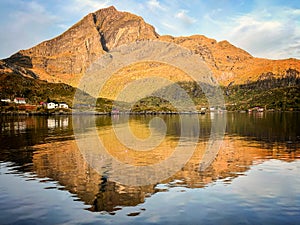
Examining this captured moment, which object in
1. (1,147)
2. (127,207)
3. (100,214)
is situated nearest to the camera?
(100,214)

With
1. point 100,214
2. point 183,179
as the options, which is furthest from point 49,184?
point 183,179

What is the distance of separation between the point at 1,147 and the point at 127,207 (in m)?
43.7

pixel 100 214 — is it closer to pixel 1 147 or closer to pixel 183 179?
pixel 183 179

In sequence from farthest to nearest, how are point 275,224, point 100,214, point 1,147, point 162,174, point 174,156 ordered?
point 1,147 → point 174,156 → point 162,174 → point 100,214 → point 275,224

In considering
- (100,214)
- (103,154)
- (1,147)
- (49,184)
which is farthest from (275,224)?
(1,147)

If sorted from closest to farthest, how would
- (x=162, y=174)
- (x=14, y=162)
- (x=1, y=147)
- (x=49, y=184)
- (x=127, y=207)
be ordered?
(x=127, y=207) < (x=49, y=184) < (x=162, y=174) < (x=14, y=162) < (x=1, y=147)

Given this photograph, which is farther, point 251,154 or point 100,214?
point 251,154

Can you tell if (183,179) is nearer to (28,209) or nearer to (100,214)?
(100,214)

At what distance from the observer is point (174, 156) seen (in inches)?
1925

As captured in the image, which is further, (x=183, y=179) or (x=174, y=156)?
(x=174, y=156)

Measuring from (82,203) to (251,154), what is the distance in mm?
33712

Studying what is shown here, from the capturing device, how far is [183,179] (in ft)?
111

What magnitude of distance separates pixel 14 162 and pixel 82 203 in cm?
2260

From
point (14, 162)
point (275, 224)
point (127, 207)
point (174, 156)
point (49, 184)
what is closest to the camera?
point (275, 224)
